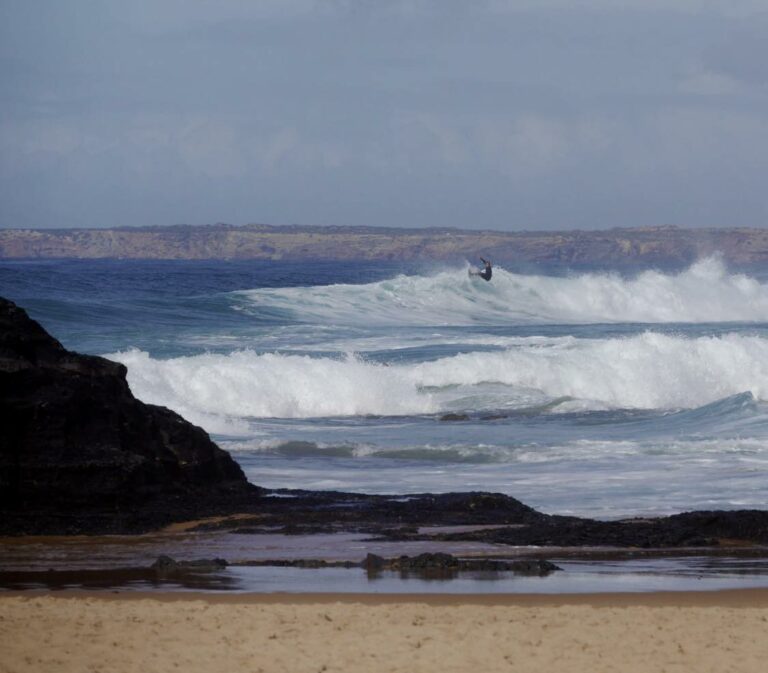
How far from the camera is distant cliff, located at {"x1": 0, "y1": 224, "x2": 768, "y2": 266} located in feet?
496

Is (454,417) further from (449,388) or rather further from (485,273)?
(485,273)

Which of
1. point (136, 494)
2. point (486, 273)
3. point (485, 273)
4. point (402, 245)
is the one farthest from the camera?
point (402, 245)

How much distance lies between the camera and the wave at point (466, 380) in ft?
92.4

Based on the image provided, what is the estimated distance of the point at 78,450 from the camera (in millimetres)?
13102

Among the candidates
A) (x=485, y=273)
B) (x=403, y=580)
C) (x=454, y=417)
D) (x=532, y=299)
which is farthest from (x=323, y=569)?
(x=532, y=299)

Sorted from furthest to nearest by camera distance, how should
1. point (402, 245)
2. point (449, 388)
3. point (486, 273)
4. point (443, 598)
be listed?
1. point (402, 245)
2. point (486, 273)
3. point (449, 388)
4. point (443, 598)

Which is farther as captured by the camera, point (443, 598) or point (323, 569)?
point (323, 569)

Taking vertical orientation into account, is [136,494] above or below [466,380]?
below

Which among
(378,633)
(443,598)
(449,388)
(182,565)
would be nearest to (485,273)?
(449,388)

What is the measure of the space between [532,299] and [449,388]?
31.9 metres

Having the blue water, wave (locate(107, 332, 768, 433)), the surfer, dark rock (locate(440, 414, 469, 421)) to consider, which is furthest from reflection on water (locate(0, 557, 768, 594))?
the surfer

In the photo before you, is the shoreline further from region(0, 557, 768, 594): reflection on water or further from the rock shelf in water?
the rock shelf in water

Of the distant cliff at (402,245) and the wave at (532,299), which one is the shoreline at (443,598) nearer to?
the wave at (532,299)

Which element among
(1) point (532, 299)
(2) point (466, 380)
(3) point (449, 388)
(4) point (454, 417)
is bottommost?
(4) point (454, 417)
